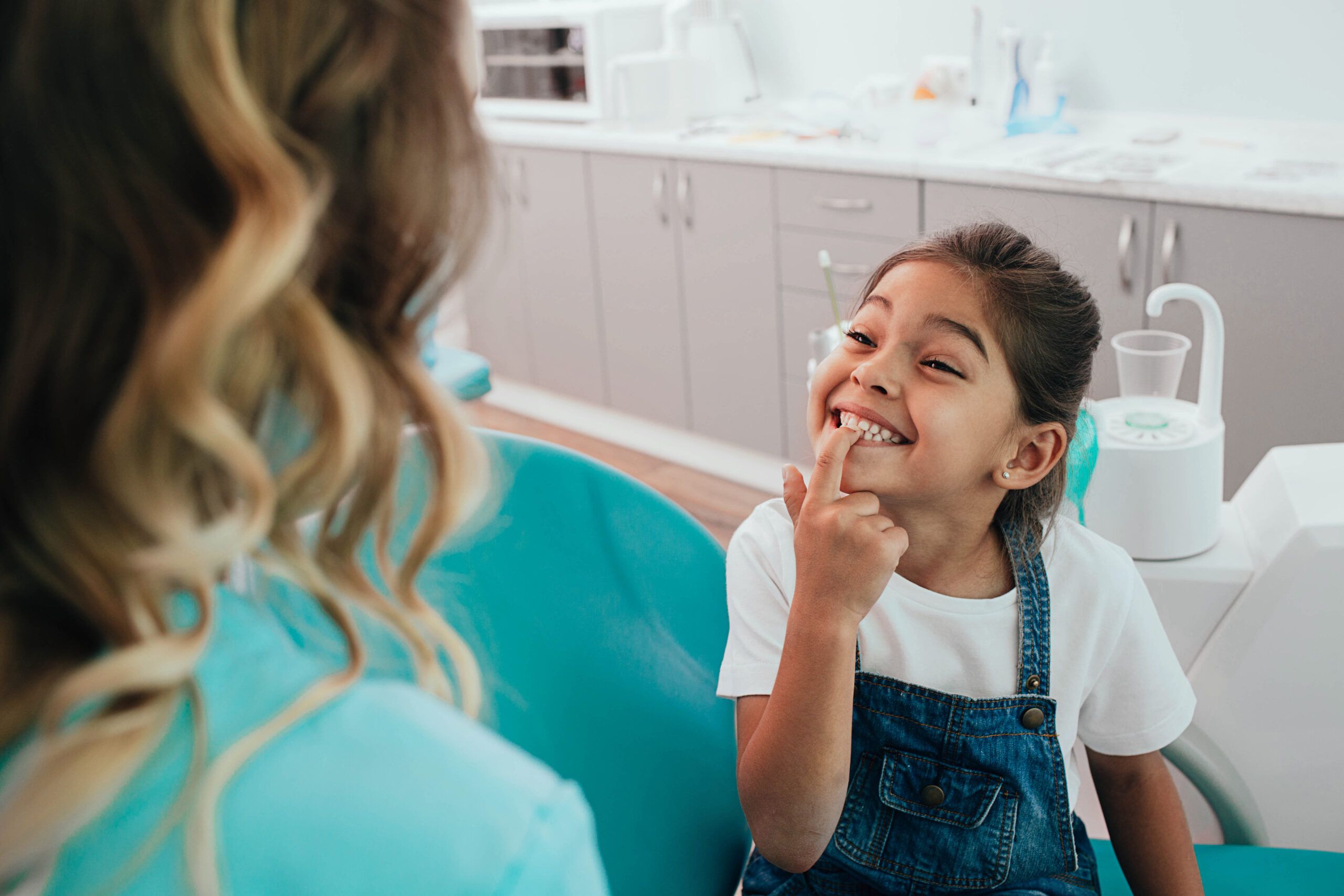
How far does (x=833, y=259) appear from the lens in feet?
9.21

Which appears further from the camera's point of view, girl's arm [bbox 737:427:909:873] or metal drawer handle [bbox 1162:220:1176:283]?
metal drawer handle [bbox 1162:220:1176:283]

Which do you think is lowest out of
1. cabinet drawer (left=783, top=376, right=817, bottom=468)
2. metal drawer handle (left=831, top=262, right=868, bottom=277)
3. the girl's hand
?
cabinet drawer (left=783, top=376, right=817, bottom=468)

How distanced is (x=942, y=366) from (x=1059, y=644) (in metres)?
0.26

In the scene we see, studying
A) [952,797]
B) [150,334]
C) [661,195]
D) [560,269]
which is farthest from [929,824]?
[560,269]

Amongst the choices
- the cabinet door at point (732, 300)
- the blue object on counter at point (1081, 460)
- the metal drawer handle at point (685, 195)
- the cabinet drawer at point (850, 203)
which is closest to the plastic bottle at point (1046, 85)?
the cabinet drawer at point (850, 203)

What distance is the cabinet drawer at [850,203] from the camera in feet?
8.54

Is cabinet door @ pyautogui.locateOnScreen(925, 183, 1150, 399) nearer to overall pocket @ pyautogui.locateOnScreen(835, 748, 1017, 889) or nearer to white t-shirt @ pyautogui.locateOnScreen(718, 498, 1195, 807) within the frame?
white t-shirt @ pyautogui.locateOnScreen(718, 498, 1195, 807)

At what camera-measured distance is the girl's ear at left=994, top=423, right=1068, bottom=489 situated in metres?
1.01

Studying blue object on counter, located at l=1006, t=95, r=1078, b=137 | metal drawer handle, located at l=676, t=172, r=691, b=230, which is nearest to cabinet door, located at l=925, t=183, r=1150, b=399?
blue object on counter, located at l=1006, t=95, r=1078, b=137

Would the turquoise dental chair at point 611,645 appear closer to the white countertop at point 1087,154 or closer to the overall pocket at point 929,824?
the overall pocket at point 929,824

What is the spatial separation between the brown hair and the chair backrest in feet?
0.97

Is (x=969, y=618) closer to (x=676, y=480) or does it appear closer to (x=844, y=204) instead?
(x=844, y=204)

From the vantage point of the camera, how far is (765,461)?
3.29 metres

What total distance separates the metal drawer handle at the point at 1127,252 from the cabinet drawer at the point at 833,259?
0.52m
